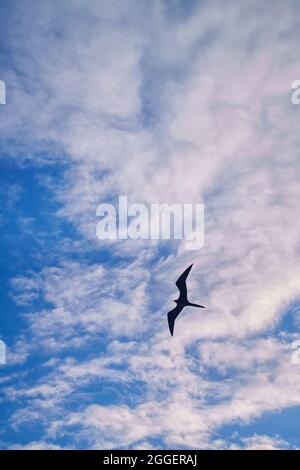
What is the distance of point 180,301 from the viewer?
26281mm

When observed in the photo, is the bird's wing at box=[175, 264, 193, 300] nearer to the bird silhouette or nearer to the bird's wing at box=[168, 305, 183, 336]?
the bird silhouette

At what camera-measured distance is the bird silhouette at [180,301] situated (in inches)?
977

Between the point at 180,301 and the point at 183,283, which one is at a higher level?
the point at 183,283

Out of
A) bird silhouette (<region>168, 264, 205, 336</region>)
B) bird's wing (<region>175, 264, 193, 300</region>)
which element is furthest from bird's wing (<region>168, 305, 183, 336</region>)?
bird's wing (<region>175, 264, 193, 300</region>)

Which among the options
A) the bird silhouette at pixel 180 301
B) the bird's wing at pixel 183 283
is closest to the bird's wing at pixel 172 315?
the bird silhouette at pixel 180 301

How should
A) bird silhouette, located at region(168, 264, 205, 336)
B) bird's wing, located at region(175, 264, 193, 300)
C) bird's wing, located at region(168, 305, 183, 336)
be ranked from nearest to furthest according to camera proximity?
bird's wing, located at region(175, 264, 193, 300) → bird silhouette, located at region(168, 264, 205, 336) → bird's wing, located at region(168, 305, 183, 336)

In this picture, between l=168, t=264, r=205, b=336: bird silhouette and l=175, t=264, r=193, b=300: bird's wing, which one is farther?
l=168, t=264, r=205, b=336: bird silhouette

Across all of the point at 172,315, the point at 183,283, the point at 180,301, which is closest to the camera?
the point at 183,283

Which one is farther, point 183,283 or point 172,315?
point 172,315

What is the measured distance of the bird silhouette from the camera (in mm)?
24828

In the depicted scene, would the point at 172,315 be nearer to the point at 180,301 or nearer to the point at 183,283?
the point at 180,301

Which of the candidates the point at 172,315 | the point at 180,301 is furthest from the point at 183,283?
the point at 172,315
